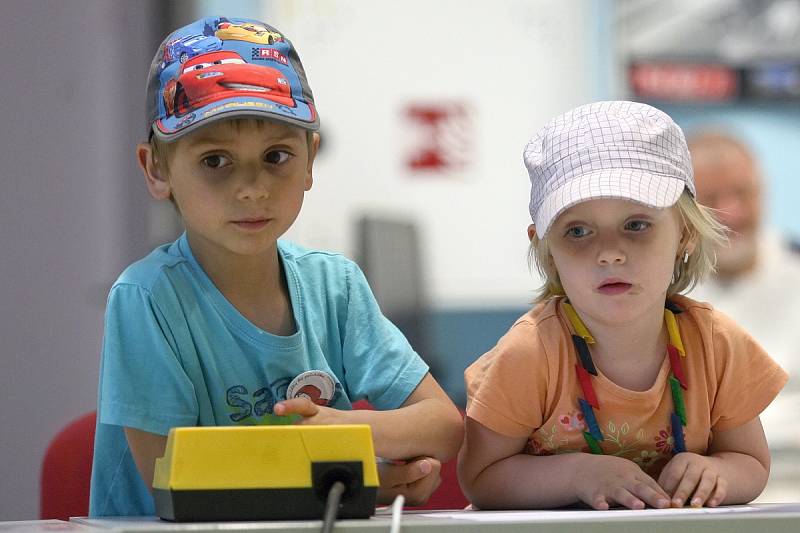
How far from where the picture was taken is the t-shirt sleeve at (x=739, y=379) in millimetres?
1332

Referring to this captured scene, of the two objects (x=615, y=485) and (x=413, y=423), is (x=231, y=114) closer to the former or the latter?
(x=413, y=423)

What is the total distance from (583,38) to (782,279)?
3.12 ft

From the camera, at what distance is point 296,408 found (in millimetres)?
1145

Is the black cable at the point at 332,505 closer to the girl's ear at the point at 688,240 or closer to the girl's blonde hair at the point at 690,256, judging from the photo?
the girl's blonde hair at the point at 690,256

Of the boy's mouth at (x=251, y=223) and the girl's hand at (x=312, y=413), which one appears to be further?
the boy's mouth at (x=251, y=223)

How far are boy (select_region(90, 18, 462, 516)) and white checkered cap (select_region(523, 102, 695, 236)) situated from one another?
0.91 ft

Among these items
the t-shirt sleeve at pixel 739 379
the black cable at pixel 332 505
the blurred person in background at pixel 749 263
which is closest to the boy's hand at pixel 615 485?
the t-shirt sleeve at pixel 739 379

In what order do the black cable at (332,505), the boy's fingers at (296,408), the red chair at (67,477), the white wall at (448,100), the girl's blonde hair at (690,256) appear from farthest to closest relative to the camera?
the white wall at (448,100) < the red chair at (67,477) < the girl's blonde hair at (690,256) < the boy's fingers at (296,408) < the black cable at (332,505)

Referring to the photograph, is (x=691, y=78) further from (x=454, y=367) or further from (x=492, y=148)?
(x=454, y=367)

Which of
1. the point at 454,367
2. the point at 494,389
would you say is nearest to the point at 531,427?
the point at 494,389

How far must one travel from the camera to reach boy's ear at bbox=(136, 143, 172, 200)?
4.46 ft

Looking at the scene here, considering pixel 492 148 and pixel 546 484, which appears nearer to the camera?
pixel 546 484

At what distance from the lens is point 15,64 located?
130 inches

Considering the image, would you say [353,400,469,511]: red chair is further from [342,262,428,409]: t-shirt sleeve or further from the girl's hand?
the girl's hand
